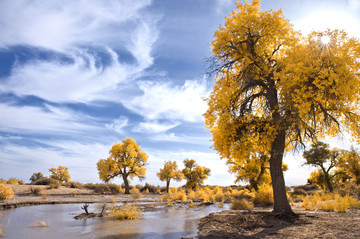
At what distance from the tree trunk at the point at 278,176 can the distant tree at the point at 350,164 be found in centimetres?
2193

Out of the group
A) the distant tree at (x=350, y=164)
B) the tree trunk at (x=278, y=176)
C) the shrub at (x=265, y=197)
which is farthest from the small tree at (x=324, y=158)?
the tree trunk at (x=278, y=176)

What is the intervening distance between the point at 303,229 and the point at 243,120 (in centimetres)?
523

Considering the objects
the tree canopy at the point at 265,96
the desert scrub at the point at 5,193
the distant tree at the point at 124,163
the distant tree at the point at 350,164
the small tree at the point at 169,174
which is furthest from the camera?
the small tree at the point at 169,174

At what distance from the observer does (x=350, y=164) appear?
26500 mm

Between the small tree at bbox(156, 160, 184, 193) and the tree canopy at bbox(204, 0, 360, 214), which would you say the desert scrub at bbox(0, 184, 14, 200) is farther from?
the small tree at bbox(156, 160, 184, 193)

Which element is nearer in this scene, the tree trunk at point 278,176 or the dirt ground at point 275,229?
the dirt ground at point 275,229

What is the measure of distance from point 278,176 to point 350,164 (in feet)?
73.3

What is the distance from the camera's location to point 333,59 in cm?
864

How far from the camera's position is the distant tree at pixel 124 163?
109 ft

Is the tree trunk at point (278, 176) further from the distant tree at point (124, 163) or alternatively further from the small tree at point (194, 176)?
the small tree at point (194, 176)

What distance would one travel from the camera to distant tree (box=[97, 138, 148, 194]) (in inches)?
1308

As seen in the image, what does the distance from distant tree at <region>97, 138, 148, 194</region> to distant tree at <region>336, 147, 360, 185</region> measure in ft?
89.3

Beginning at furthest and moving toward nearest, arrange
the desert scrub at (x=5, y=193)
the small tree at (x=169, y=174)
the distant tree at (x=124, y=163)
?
the small tree at (x=169, y=174) → the distant tree at (x=124, y=163) → the desert scrub at (x=5, y=193)

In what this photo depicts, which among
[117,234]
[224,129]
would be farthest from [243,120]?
[117,234]
